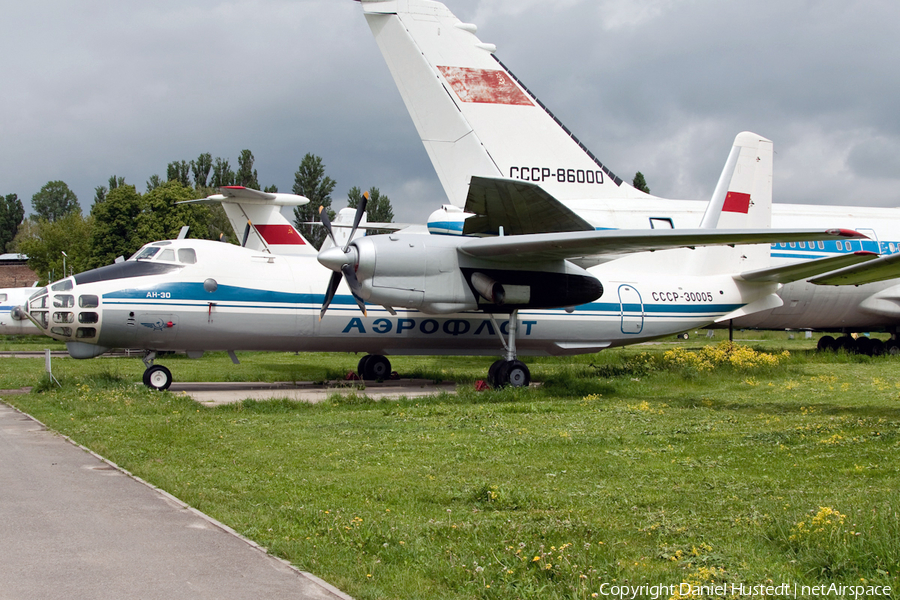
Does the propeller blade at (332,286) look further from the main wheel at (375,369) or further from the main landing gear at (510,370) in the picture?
the main wheel at (375,369)

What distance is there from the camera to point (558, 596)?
181 inches

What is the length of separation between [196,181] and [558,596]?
88352 millimetres

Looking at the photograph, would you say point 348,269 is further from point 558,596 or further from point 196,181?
point 196,181

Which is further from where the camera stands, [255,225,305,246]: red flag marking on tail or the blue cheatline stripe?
[255,225,305,246]: red flag marking on tail

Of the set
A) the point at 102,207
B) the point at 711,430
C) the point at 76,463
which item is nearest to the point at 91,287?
the point at 76,463

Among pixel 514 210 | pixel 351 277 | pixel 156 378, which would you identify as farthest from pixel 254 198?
pixel 514 210

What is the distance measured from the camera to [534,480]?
7957 millimetres

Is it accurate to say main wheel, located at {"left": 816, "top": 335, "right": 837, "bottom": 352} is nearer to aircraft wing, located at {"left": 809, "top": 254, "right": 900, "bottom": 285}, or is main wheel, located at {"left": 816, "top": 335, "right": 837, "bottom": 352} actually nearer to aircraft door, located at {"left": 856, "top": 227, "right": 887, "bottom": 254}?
aircraft door, located at {"left": 856, "top": 227, "right": 887, "bottom": 254}

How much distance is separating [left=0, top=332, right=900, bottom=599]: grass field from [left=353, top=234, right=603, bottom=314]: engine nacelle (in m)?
2.16

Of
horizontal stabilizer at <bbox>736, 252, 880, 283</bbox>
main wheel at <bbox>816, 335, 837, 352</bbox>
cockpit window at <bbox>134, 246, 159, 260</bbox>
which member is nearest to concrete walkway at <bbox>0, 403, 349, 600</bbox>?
cockpit window at <bbox>134, 246, 159, 260</bbox>

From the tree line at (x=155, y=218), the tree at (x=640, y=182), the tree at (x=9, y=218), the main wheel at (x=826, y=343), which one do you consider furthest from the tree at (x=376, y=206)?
the tree at (x=9, y=218)

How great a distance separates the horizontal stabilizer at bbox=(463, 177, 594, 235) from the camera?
16.0 m

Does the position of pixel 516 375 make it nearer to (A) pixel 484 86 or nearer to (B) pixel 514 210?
(B) pixel 514 210

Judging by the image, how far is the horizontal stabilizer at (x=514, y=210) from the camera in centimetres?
1598
